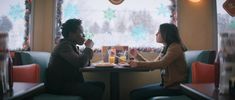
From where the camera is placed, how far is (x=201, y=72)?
2.66m

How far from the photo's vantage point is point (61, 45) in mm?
2672

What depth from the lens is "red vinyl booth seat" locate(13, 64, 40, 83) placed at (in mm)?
2729

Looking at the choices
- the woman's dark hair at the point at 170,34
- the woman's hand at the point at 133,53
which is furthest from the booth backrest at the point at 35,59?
the woman's dark hair at the point at 170,34

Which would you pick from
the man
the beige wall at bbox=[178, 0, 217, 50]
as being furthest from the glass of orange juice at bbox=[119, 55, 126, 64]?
the beige wall at bbox=[178, 0, 217, 50]

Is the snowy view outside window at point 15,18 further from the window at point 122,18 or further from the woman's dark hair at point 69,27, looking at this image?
the woman's dark hair at point 69,27

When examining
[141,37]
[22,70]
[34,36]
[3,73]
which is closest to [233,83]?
[3,73]

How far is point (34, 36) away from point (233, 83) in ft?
10.2

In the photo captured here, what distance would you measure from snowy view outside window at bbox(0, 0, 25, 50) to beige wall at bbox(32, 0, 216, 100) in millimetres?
166

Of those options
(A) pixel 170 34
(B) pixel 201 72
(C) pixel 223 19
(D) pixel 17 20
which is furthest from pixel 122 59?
(D) pixel 17 20

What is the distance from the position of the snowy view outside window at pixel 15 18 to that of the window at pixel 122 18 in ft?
1.49

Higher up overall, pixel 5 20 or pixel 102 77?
pixel 5 20

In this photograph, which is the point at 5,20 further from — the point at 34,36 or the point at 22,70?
the point at 22,70

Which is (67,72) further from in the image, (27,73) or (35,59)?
(35,59)

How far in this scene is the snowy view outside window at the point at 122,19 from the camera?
13.0 ft
